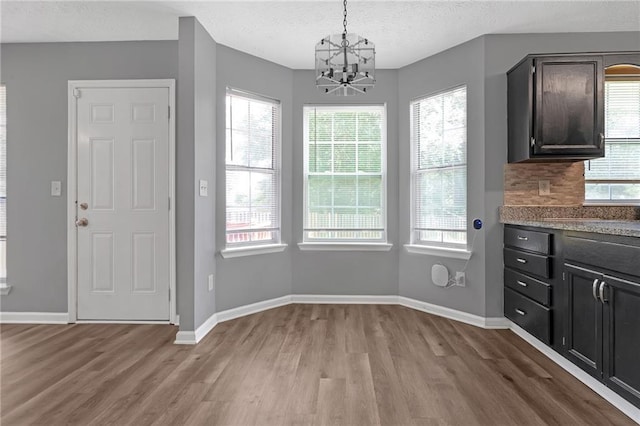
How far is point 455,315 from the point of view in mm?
3744

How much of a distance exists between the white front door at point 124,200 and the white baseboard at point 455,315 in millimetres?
2485

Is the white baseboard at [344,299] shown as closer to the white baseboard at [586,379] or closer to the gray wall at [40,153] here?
the white baseboard at [586,379]

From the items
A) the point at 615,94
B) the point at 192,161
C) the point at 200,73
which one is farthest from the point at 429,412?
the point at 615,94

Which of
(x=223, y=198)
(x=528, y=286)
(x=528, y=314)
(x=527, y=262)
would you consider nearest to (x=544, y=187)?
(x=527, y=262)

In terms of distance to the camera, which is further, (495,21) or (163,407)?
(495,21)

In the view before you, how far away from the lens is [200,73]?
3289 millimetres

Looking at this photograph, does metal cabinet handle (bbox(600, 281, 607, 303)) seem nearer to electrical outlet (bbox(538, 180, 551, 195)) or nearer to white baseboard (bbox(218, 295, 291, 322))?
electrical outlet (bbox(538, 180, 551, 195))

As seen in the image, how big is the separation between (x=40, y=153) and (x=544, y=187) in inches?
185

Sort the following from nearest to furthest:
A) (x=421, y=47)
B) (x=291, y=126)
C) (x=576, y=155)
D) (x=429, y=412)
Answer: (x=429, y=412)
(x=576, y=155)
(x=421, y=47)
(x=291, y=126)

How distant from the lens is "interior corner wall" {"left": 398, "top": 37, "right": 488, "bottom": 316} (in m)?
3.57

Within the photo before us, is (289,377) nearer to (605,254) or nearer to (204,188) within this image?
(204,188)

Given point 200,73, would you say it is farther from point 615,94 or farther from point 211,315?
point 615,94

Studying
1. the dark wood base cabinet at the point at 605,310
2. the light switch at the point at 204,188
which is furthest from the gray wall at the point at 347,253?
the dark wood base cabinet at the point at 605,310

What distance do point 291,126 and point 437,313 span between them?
253 centimetres
